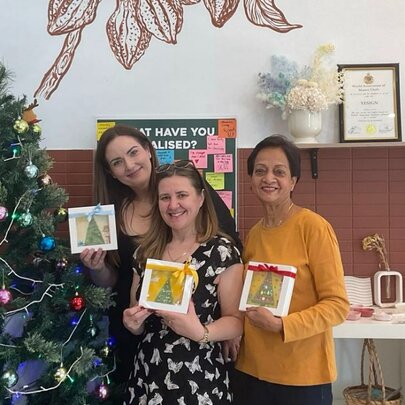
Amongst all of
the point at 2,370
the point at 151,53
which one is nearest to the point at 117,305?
the point at 2,370

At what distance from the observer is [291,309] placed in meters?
1.80

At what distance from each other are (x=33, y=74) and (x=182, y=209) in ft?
5.51

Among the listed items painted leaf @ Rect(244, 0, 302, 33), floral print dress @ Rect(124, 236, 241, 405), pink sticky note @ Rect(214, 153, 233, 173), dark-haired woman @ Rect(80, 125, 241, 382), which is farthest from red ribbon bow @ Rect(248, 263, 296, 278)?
painted leaf @ Rect(244, 0, 302, 33)

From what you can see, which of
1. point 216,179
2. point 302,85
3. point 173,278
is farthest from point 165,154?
point 173,278

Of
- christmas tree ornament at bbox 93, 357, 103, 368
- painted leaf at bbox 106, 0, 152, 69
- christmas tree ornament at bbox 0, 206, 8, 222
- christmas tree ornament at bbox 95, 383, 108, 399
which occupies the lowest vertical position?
christmas tree ornament at bbox 95, 383, 108, 399

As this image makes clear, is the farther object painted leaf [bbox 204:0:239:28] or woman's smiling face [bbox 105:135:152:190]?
painted leaf [bbox 204:0:239:28]

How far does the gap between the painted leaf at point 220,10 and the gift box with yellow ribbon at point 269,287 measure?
1.71m

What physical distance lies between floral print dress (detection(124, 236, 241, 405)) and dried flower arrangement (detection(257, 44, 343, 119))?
46.4 inches

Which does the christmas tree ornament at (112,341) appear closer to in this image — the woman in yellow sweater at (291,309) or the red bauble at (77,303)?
the red bauble at (77,303)

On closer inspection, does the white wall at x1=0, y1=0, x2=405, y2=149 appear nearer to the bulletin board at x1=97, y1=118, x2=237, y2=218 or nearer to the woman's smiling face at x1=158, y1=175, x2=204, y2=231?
the bulletin board at x1=97, y1=118, x2=237, y2=218

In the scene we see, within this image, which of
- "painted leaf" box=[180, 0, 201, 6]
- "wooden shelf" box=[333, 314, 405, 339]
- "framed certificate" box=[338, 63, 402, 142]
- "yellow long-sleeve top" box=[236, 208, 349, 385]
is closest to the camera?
"yellow long-sleeve top" box=[236, 208, 349, 385]

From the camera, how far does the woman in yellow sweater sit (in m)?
1.71

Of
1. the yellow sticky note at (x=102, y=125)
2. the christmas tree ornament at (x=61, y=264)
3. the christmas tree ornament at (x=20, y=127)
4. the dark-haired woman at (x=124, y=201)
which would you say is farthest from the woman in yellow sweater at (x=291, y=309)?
the yellow sticky note at (x=102, y=125)

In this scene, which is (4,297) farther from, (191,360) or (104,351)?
(191,360)
